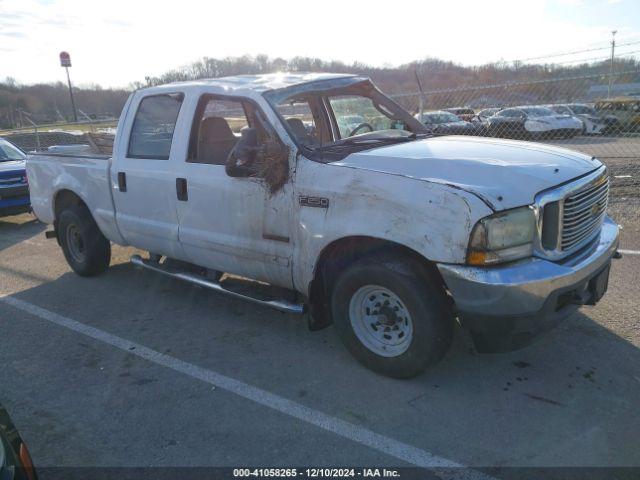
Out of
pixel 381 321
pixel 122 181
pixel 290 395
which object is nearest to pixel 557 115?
pixel 122 181

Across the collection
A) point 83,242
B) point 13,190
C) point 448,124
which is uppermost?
point 448,124

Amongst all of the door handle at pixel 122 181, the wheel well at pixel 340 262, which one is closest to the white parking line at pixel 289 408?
the wheel well at pixel 340 262

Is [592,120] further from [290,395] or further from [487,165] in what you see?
[290,395]

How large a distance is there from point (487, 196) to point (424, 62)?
28504mm

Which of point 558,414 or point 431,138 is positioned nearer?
point 558,414

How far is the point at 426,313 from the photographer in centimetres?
332

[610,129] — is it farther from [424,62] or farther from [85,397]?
[85,397]

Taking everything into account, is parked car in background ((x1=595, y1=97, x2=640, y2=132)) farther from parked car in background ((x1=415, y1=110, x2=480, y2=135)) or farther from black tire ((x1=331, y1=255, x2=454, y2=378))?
black tire ((x1=331, y1=255, x2=454, y2=378))

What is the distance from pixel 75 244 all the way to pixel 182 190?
2471 millimetres

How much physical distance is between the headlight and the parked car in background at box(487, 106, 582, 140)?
14.7 meters

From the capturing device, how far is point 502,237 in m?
3.06

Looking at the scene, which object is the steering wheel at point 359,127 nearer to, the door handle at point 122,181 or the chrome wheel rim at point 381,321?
the chrome wheel rim at point 381,321

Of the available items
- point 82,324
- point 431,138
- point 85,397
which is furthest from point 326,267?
point 82,324

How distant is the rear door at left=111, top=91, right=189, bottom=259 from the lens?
4754 millimetres
